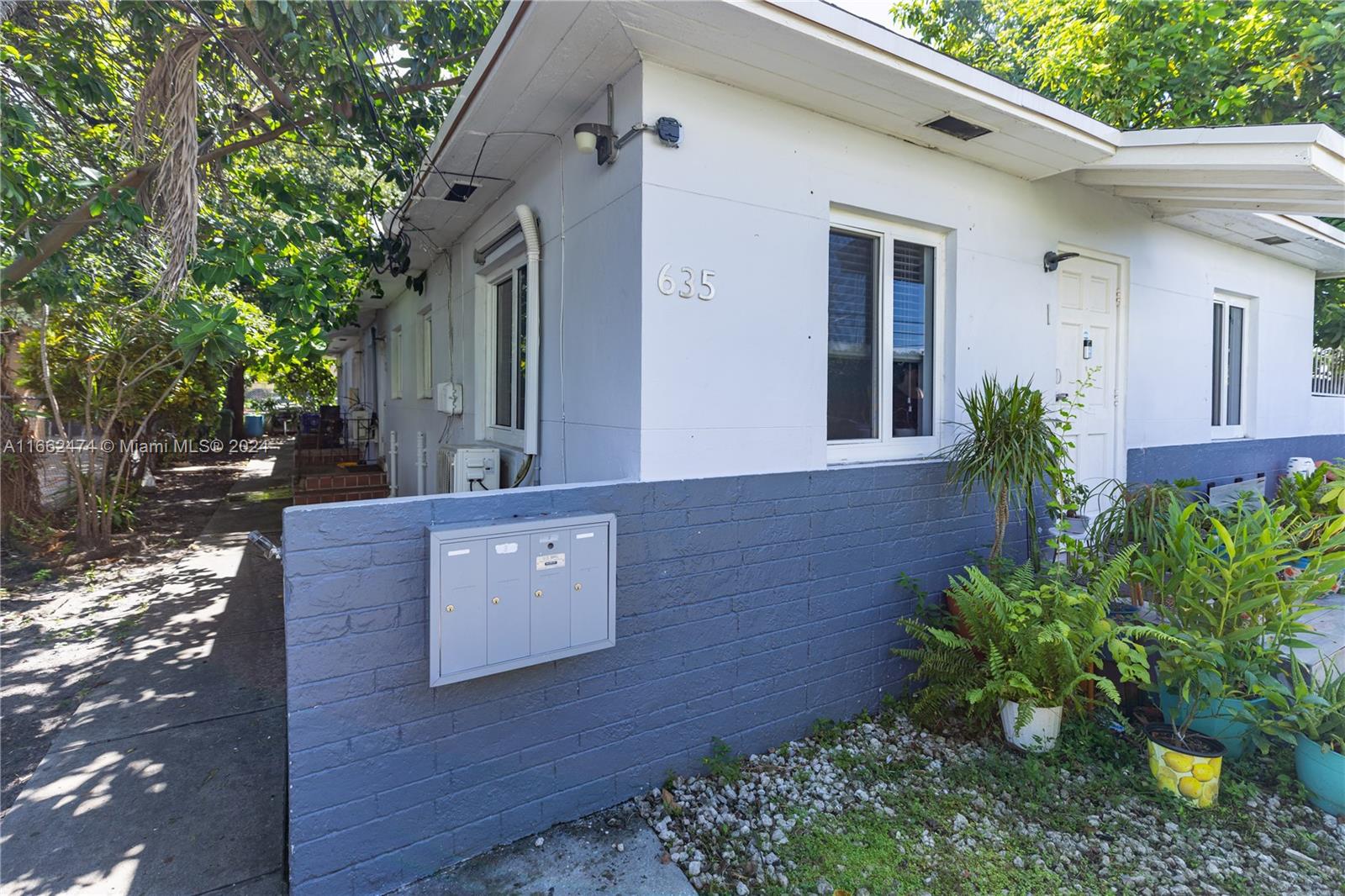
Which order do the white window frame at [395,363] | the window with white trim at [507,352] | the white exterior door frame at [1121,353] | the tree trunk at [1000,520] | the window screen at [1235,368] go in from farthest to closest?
1. the white window frame at [395,363]
2. the window screen at [1235,368]
3. the white exterior door frame at [1121,353]
4. the window with white trim at [507,352]
5. the tree trunk at [1000,520]

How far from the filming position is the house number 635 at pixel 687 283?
9.43 feet

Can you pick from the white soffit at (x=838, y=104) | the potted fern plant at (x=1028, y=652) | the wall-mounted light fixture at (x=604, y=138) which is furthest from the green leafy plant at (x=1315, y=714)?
the wall-mounted light fixture at (x=604, y=138)

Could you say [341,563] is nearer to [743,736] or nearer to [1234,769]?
[743,736]

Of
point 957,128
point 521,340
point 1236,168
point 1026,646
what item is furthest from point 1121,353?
point 521,340

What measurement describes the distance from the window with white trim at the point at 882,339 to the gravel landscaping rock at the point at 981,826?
1.60 m

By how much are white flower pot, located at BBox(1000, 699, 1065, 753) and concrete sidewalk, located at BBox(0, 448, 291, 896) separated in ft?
10.6

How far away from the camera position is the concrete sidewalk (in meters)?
2.39

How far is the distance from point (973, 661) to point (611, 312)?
2.57 m

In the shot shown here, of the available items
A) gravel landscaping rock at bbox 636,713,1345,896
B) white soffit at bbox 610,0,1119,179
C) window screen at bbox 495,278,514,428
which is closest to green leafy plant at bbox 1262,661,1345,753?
gravel landscaping rock at bbox 636,713,1345,896

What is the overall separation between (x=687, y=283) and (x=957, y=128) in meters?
1.85

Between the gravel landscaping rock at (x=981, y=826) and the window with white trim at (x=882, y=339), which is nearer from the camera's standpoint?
the gravel landscaping rock at (x=981, y=826)

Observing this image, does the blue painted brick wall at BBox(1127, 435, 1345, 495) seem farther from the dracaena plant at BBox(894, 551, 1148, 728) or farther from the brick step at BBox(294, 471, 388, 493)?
the brick step at BBox(294, 471, 388, 493)

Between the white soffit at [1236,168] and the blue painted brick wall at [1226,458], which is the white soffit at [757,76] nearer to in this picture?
the white soffit at [1236,168]

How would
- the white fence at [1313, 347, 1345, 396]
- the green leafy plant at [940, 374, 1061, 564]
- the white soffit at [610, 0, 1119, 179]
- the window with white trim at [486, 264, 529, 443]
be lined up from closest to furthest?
1. the white soffit at [610, 0, 1119, 179]
2. the green leafy plant at [940, 374, 1061, 564]
3. the window with white trim at [486, 264, 529, 443]
4. the white fence at [1313, 347, 1345, 396]
